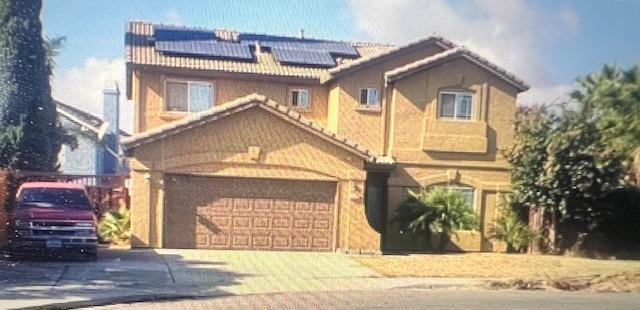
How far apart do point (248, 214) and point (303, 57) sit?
282 inches

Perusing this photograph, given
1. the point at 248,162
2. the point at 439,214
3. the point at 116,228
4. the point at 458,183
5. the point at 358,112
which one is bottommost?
the point at 116,228

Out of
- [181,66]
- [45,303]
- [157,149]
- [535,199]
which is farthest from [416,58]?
[45,303]

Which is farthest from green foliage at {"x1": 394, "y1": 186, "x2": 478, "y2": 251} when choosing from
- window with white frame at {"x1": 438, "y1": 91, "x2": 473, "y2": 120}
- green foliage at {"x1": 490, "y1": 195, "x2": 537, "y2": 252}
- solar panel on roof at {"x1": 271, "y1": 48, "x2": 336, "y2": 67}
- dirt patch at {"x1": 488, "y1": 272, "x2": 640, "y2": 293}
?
solar panel on roof at {"x1": 271, "y1": 48, "x2": 336, "y2": 67}

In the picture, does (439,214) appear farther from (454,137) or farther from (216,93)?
(216,93)

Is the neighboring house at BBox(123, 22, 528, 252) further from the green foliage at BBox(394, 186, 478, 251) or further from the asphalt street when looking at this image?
the asphalt street

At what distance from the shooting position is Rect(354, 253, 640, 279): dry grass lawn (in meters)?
15.5

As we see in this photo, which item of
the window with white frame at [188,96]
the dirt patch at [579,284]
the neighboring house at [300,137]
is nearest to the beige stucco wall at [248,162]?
the neighboring house at [300,137]

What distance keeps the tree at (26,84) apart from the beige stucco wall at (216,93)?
270 cm

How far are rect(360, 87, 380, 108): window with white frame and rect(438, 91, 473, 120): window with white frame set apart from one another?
2120 mm

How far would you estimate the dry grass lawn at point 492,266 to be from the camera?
51.0ft

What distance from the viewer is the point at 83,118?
28.4 metres

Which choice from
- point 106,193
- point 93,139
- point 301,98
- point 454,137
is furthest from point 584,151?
point 93,139

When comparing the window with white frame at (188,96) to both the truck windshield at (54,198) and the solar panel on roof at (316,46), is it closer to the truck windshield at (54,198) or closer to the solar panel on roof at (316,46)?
the solar panel on roof at (316,46)

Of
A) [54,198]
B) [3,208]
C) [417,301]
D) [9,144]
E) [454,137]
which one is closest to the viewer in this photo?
[417,301]
